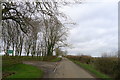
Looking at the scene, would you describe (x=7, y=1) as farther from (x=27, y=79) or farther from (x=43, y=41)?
(x=43, y=41)

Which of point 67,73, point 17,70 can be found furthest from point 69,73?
point 17,70

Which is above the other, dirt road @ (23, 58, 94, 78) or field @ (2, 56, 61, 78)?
field @ (2, 56, 61, 78)

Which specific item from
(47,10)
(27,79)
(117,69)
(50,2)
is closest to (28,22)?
(47,10)

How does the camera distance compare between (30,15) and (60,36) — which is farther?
(60,36)

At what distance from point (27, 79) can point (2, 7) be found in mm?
7207

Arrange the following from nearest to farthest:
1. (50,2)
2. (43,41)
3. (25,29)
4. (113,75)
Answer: (50,2) < (113,75) < (25,29) < (43,41)

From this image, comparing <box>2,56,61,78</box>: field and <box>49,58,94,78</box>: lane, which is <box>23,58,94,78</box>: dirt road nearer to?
<box>49,58,94,78</box>: lane

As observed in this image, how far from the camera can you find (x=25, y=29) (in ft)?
54.6

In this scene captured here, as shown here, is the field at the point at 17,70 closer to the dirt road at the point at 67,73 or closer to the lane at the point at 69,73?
the dirt road at the point at 67,73

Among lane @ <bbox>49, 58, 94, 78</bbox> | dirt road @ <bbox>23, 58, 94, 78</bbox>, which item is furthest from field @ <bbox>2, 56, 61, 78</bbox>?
lane @ <bbox>49, 58, 94, 78</bbox>

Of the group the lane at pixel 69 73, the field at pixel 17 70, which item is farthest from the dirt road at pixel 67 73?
the field at pixel 17 70

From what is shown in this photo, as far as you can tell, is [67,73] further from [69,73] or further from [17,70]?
[17,70]

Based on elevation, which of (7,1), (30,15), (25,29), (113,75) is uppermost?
(7,1)

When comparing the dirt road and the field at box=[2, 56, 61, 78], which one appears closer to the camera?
the field at box=[2, 56, 61, 78]
